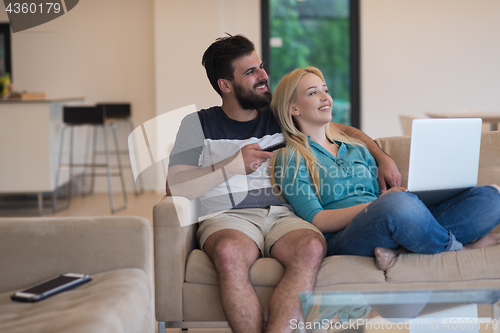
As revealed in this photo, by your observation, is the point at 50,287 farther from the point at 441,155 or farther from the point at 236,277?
the point at 441,155

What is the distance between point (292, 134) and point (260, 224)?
44 centimetres

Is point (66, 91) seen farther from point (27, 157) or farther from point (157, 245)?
point (157, 245)

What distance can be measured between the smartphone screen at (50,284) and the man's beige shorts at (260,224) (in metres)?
0.54

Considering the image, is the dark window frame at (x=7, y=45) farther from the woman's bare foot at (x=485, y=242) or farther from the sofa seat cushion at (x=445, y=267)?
the woman's bare foot at (x=485, y=242)

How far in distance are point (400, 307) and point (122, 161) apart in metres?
5.20

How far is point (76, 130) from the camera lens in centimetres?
593

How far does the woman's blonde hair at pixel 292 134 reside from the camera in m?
2.02

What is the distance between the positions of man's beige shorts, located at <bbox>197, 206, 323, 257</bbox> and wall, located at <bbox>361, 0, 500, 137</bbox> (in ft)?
13.9

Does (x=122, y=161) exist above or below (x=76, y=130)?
below

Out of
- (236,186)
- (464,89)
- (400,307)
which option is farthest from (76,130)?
(400,307)

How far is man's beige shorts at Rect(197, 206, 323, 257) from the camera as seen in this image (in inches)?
74.6

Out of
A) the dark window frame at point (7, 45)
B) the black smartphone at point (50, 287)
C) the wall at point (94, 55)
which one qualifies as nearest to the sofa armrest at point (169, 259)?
the black smartphone at point (50, 287)

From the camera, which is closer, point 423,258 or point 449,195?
point 423,258

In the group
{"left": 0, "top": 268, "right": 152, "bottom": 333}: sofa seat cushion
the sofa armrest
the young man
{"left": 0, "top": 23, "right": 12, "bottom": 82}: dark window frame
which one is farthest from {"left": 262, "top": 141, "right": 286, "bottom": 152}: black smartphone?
{"left": 0, "top": 23, "right": 12, "bottom": 82}: dark window frame
